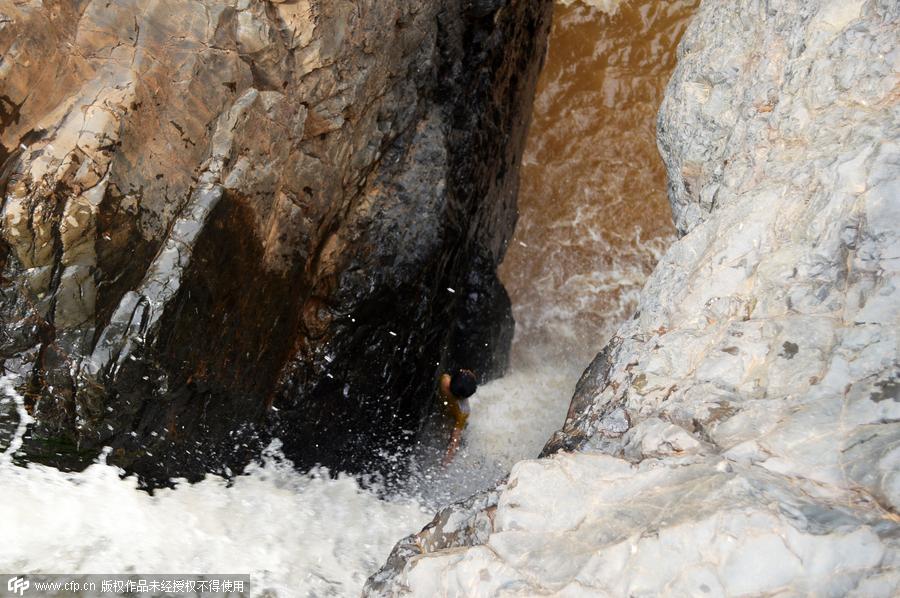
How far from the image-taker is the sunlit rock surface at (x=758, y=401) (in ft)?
5.35

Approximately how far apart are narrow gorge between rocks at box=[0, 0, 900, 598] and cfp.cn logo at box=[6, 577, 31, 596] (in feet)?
0.26

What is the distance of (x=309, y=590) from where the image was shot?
2670mm

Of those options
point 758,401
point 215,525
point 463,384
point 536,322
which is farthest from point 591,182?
point 215,525

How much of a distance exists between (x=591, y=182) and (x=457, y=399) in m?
1.79

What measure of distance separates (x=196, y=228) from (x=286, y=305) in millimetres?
725

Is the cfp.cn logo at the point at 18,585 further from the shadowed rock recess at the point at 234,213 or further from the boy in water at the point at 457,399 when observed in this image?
the boy in water at the point at 457,399

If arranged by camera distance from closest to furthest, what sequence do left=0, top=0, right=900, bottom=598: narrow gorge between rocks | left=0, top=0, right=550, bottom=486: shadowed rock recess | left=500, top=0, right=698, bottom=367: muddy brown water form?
1. left=0, top=0, right=900, bottom=598: narrow gorge between rocks
2. left=0, top=0, right=550, bottom=486: shadowed rock recess
3. left=500, top=0, right=698, bottom=367: muddy brown water

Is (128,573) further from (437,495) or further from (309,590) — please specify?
(437,495)

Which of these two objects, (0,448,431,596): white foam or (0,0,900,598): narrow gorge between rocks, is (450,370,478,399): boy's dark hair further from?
(0,448,431,596): white foam

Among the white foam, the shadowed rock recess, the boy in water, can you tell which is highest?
the shadowed rock recess

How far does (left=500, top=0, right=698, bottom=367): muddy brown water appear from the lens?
15.6 feet

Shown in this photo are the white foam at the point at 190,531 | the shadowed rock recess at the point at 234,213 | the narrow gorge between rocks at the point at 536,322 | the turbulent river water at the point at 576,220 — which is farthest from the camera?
the turbulent river water at the point at 576,220

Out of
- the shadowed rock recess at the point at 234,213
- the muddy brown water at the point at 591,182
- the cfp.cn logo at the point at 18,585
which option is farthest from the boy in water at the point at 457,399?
the cfp.cn logo at the point at 18,585

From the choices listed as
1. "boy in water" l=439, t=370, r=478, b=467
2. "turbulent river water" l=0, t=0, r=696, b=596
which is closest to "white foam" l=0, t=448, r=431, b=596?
"turbulent river water" l=0, t=0, r=696, b=596
